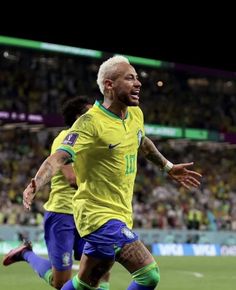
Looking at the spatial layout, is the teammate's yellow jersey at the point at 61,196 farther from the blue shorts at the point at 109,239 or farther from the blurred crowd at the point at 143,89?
the blurred crowd at the point at 143,89

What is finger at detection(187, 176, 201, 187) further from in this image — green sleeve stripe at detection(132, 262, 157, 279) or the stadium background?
the stadium background

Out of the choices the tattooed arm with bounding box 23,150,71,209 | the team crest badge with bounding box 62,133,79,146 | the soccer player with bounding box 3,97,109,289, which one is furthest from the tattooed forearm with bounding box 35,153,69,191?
the soccer player with bounding box 3,97,109,289

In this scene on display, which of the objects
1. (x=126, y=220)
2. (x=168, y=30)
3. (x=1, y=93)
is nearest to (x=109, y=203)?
(x=126, y=220)

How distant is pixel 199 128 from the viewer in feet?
110

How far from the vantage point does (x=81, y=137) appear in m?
5.07

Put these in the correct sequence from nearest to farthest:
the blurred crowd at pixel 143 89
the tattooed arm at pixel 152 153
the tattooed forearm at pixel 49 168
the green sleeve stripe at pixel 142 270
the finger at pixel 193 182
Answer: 1. the tattooed forearm at pixel 49 168
2. the green sleeve stripe at pixel 142 270
3. the finger at pixel 193 182
4. the tattooed arm at pixel 152 153
5. the blurred crowd at pixel 143 89

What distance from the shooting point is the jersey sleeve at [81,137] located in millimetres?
5008

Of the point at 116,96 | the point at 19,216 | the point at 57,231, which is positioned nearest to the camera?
the point at 116,96

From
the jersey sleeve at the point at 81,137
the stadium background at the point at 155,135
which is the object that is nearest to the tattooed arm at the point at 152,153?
the jersey sleeve at the point at 81,137

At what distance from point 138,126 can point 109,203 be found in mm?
748

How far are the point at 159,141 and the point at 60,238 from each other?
89.3 ft

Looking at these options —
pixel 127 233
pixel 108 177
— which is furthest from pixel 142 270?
pixel 108 177

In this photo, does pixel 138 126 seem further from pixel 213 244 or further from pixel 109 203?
pixel 213 244

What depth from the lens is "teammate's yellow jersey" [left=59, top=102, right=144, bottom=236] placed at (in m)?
5.12
